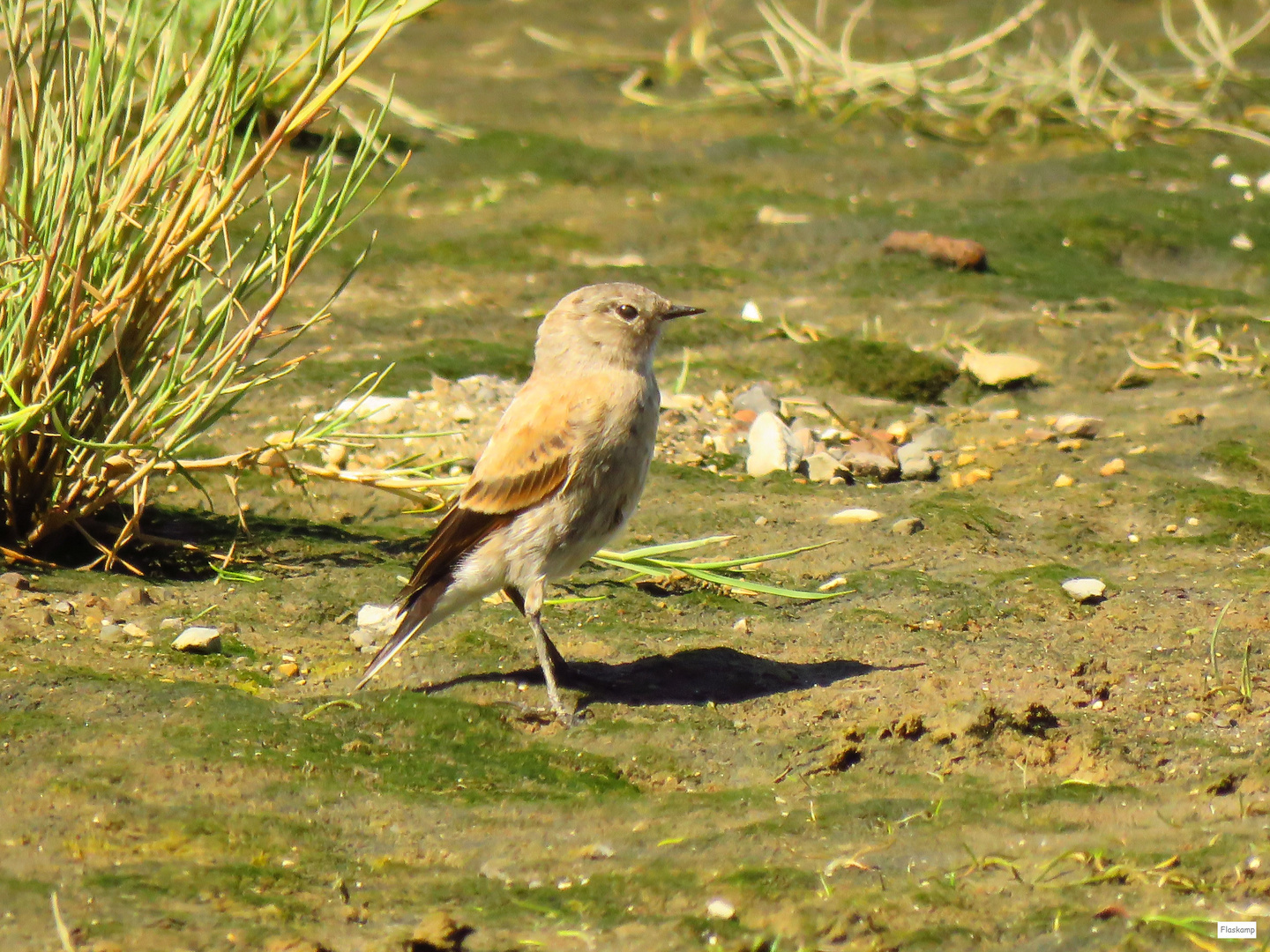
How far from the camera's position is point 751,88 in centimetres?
1153

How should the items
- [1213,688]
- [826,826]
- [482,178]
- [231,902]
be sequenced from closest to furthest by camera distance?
1. [231,902]
2. [826,826]
3. [1213,688]
4. [482,178]

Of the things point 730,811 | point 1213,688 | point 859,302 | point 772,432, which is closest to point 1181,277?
point 859,302

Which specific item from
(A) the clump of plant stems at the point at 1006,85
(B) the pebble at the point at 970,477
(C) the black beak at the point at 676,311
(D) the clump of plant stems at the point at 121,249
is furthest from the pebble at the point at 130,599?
(A) the clump of plant stems at the point at 1006,85

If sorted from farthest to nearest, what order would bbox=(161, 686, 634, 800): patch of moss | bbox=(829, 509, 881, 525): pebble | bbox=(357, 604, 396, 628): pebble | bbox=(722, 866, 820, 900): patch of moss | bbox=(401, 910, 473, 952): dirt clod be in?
bbox=(829, 509, 881, 525): pebble → bbox=(357, 604, 396, 628): pebble → bbox=(161, 686, 634, 800): patch of moss → bbox=(722, 866, 820, 900): patch of moss → bbox=(401, 910, 473, 952): dirt clod

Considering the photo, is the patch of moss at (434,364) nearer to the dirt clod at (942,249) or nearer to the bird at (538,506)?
the bird at (538,506)

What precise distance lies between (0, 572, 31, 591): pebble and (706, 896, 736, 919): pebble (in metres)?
2.67

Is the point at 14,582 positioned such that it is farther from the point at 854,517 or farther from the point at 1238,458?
the point at 1238,458

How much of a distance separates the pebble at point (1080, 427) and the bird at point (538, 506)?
2373mm

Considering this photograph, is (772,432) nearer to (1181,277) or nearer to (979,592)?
(979,592)

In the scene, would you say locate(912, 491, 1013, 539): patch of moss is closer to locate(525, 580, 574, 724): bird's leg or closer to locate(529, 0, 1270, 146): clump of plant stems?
locate(525, 580, 574, 724): bird's leg

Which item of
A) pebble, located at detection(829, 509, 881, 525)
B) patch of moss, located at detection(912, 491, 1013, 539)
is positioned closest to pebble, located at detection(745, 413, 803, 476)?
pebble, located at detection(829, 509, 881, 525)

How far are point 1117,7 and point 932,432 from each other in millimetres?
8739

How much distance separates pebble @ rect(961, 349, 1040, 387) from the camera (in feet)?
23.2

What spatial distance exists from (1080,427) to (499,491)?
2904mm
